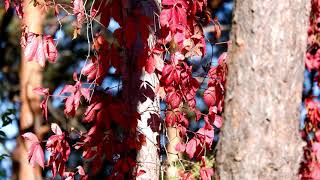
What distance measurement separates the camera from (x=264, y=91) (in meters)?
1.91

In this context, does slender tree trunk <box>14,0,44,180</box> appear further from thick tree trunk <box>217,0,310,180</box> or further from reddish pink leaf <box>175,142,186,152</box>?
thick tree trunk <box>217,0,310,180</box>

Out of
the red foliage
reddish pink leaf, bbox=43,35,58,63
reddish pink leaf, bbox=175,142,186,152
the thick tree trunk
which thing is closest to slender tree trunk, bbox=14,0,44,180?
the red foliage

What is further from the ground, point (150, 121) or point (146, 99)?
point (146, 99)

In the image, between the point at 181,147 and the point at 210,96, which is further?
the point at 181,147

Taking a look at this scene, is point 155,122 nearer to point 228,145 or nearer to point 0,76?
point 228,145

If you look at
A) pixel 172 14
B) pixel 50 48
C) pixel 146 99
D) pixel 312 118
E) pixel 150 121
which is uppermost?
pixel 172 14

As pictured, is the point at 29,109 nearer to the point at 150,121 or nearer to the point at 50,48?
the point at 150,121

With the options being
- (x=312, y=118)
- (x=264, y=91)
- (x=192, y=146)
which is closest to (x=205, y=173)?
(x=192, y=146)

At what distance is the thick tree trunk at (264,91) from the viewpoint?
6.27 ft

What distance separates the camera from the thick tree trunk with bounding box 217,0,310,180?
6.27ft

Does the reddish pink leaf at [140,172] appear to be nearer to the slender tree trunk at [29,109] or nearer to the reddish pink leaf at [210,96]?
the reddish pink leaf at [210,96]

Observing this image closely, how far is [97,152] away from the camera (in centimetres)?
300

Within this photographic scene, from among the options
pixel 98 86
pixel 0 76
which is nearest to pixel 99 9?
pixel 98 86

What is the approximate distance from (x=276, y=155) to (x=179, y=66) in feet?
3.50
